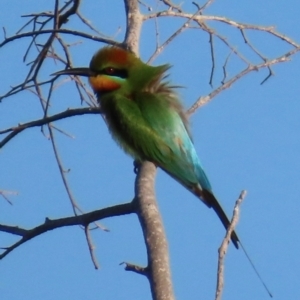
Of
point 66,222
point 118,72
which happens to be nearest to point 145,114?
point 118,72

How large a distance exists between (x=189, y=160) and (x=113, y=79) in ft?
1.76

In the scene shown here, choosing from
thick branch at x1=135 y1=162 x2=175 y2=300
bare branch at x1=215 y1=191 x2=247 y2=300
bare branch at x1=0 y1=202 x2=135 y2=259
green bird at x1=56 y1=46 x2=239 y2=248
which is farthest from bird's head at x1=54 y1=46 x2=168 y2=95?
bare branch at x1=215 y1=191 x2=247 y2=300

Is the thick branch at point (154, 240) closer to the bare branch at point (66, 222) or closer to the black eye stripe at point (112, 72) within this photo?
the bare branch at point (66, 222)

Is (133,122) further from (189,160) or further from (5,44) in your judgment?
(5,44)

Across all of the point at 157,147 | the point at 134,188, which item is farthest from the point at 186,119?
the point at 134,188

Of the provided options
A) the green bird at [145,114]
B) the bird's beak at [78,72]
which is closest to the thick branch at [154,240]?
the green bird at [145,114]

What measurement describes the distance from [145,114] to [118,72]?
264mm

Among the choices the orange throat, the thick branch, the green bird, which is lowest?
the thick branch

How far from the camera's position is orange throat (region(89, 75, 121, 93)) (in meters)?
3.90

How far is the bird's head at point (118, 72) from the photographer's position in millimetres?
3801

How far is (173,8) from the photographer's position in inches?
149

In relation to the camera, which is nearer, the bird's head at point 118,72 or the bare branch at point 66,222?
the bare branch at point 66,222

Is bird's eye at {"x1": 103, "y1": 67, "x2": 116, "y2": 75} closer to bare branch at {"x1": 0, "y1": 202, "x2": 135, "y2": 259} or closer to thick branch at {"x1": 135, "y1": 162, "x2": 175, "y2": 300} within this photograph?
thick branch at {"x1": 135, "y1": 162, "x2": 175, "y2": 300}

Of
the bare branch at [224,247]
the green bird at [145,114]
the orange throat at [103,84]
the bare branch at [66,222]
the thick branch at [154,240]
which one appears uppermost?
the orange throat at [103,84]
